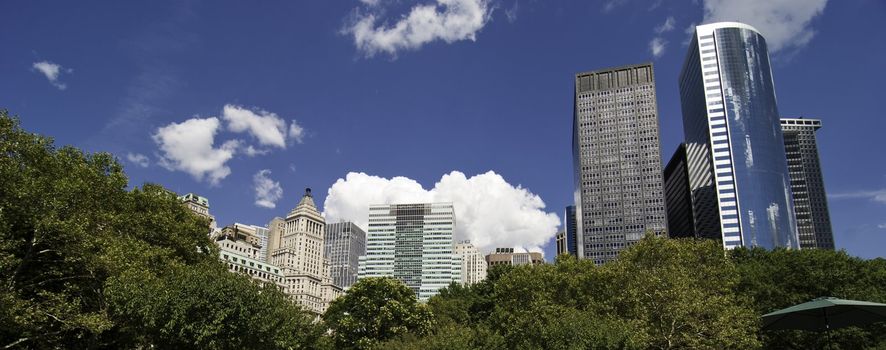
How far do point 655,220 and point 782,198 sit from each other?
2956cm

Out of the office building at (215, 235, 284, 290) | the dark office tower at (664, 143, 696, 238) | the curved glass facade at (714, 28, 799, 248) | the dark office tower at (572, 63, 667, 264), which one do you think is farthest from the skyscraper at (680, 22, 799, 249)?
the office building at (215, 235, 284, 290)

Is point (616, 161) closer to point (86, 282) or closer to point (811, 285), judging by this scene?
point (811, 285)

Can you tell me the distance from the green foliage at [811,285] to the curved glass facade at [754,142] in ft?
329

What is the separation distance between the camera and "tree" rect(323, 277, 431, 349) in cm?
5396

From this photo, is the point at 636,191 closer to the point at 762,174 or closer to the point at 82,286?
the point at 762,174

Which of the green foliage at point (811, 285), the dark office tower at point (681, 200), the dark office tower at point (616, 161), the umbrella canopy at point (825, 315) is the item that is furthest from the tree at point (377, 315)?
the dark office tower at point (681, 200)

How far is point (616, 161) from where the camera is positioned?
160750 mm

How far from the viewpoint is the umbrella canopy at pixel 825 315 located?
1728cm

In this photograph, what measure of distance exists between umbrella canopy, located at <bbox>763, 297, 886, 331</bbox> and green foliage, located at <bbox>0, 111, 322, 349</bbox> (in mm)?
20321

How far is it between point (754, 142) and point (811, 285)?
116719 millimetres

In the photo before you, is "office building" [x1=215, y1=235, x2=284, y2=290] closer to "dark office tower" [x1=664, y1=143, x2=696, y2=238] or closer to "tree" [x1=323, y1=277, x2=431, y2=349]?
"tree" [x1=323, y1=277, x2=431, y2=349]

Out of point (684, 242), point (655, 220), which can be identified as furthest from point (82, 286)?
point (655, 220)

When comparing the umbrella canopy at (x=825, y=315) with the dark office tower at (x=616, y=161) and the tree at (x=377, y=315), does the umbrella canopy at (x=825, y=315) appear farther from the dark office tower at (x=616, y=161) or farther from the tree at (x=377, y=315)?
the dark office tower at (x=616, y=161)

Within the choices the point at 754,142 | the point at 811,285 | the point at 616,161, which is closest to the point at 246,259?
the point at 616,161
